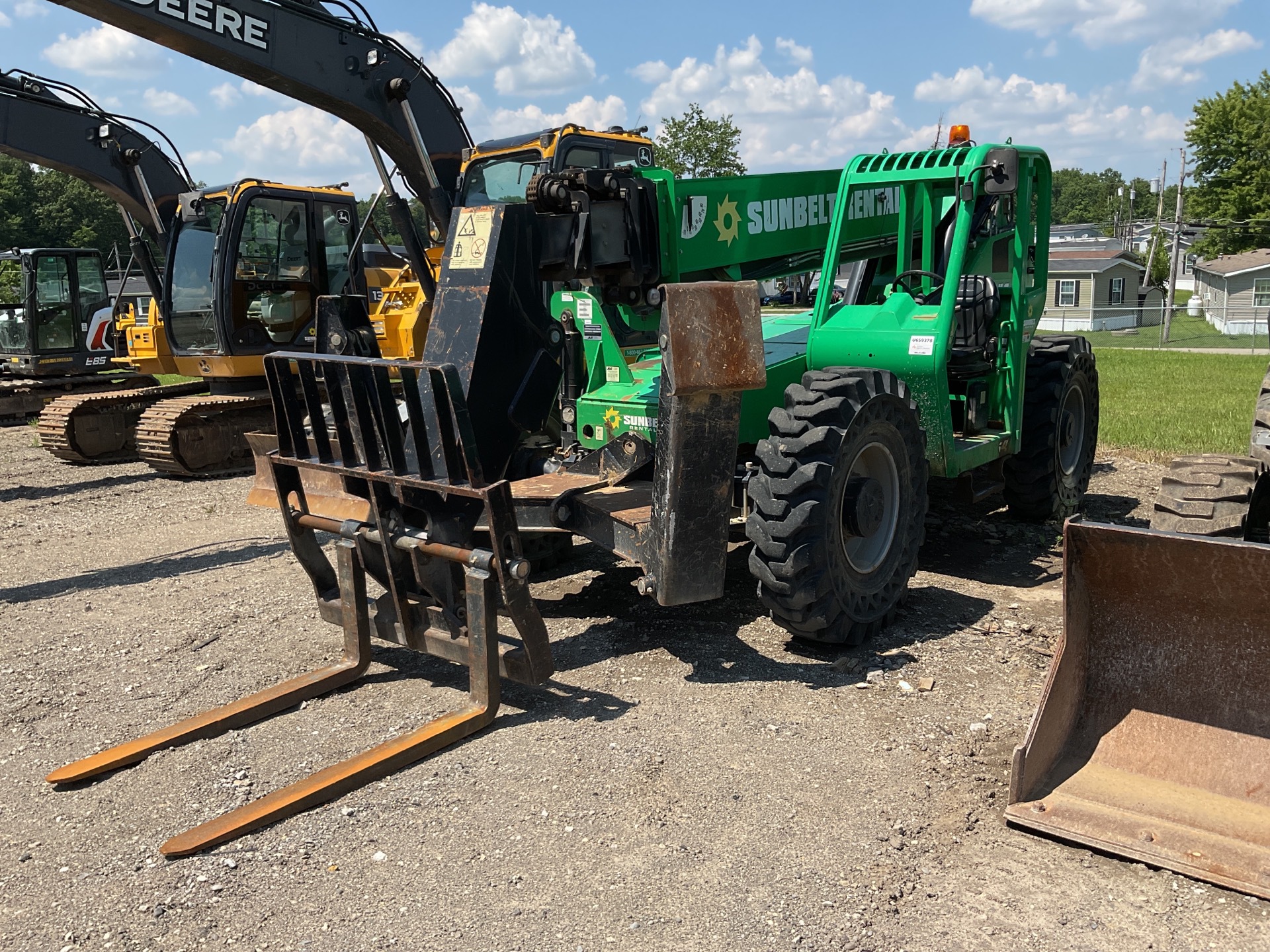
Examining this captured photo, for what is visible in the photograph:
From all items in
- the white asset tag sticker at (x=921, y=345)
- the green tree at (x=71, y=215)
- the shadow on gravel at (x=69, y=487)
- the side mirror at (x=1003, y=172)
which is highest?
the green tree at (x=71, y=215)

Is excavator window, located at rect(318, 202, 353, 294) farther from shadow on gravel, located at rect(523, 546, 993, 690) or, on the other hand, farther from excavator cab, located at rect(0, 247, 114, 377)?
shadow on gravel, located at rect(523, 546, 993, 690)

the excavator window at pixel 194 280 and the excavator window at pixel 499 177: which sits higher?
the excavator window at pixel 499 177

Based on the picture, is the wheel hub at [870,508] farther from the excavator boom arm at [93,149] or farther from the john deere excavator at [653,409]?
the excavator boom arm at [93,149]

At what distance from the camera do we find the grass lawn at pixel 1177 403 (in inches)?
480

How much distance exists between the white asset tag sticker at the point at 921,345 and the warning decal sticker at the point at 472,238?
8.18 ft

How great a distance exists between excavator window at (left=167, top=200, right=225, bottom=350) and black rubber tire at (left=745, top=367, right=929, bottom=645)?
9.38 metres

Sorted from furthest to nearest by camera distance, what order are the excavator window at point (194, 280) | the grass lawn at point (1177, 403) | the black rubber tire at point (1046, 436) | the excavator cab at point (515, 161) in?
1. the excavator window at point (194, 280)
2. the grass lawn at point (1177, 403)
3. the excavator cab at point (515, 161)
4. the black rubber tire at point (1046, 436)

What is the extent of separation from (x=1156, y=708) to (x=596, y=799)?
2181mm

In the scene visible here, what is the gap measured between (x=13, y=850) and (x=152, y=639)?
2438 millimetres

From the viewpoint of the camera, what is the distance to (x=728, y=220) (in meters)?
6.25

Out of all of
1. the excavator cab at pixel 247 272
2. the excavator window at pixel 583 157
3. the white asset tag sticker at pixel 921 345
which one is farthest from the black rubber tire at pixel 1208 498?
the excavator cab at pixel 247 272

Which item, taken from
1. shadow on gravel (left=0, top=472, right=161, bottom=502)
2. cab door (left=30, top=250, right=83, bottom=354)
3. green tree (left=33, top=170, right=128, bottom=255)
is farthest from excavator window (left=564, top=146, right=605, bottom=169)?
green tree (left=33, top=170, right=128, bottom=255)

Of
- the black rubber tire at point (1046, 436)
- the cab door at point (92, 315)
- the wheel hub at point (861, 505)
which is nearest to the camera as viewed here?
the wheel hub at point (861, 505)

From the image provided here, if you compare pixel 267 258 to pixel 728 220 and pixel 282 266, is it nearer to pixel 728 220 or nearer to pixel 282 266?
pixel 282 266
